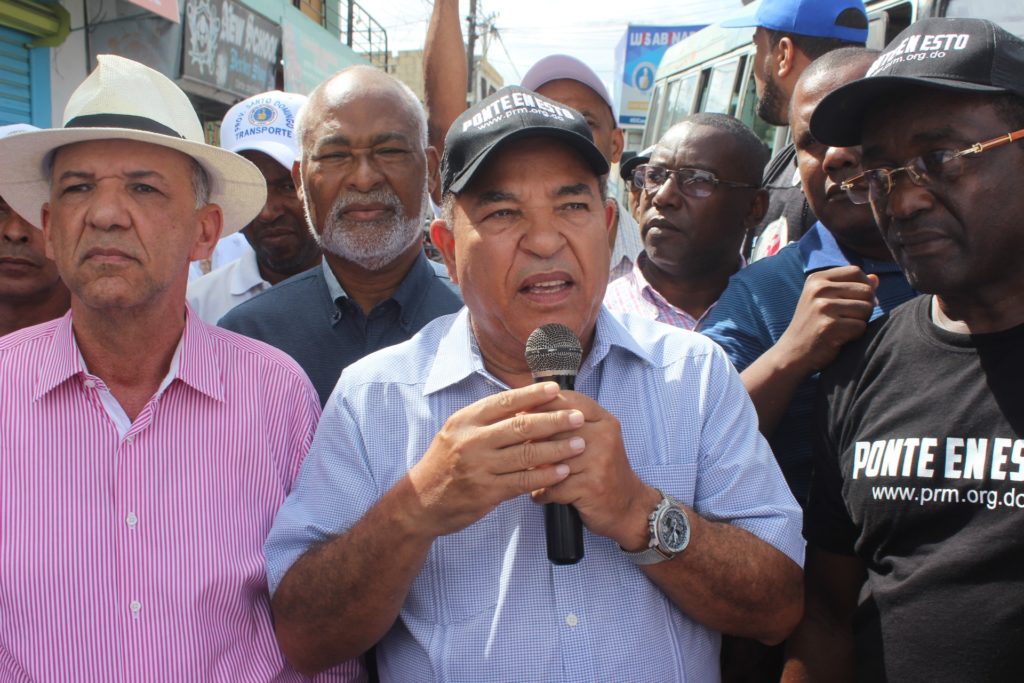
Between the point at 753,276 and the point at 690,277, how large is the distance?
1.91 feet

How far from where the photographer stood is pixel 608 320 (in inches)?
86.5

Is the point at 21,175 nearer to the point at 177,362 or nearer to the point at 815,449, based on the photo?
the point at 177,362

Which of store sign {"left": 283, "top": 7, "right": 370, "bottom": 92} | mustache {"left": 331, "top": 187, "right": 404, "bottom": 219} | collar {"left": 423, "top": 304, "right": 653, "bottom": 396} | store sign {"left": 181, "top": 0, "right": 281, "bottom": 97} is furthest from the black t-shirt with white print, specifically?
store sign {"left": 283, "top": 7, "right": 370, "bottom": 92}

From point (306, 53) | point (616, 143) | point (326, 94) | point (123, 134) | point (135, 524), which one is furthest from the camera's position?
point (306, 53)

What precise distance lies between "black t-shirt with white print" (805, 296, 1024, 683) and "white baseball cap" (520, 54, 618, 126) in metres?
2.47

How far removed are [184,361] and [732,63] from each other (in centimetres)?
719

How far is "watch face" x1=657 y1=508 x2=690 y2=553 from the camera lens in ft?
5.91

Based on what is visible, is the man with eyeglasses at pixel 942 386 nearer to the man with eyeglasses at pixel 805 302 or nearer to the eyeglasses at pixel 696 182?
the man with eyeglasses at pixel 805 302

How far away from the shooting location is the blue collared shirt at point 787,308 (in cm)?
254

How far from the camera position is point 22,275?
9.86ft

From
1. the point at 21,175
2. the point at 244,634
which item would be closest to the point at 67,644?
the point at 244,634

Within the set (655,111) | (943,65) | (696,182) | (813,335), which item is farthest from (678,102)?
(943,65)

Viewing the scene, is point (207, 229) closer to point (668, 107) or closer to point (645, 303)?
point (645, 303)

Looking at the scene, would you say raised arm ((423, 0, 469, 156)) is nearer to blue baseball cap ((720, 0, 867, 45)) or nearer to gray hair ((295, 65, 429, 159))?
gray hair ((295, 65, 429, 159))
